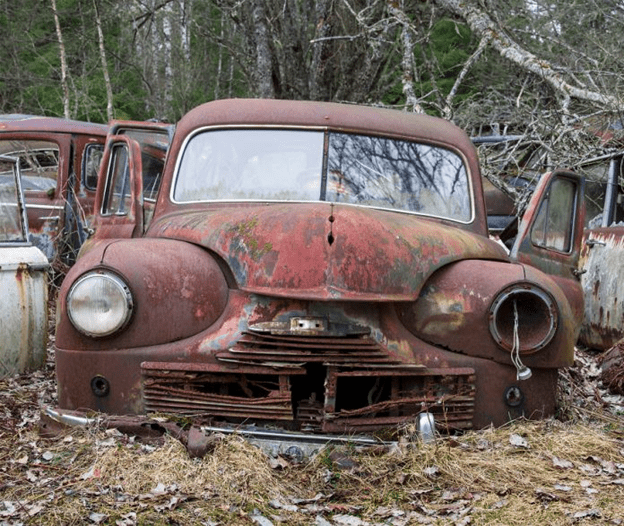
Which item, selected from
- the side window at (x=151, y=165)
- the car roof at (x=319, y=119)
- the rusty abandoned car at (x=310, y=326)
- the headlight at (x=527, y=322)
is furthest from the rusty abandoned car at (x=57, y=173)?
the headlight at (x=527, y=322)

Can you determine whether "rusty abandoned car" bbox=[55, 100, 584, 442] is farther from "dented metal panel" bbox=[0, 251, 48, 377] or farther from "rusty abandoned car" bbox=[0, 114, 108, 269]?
"rusty abandoned car" bbox=[0, 114, 108, 269]

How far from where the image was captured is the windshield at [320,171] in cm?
502

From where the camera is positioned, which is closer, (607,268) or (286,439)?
(286,439)

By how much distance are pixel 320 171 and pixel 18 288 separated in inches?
80.7

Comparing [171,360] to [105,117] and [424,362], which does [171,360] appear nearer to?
[424,362]

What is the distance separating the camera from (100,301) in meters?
4.02

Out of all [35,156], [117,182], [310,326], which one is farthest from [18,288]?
[35,156]

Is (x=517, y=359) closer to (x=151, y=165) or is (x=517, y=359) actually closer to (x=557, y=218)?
(x=557, y=218)

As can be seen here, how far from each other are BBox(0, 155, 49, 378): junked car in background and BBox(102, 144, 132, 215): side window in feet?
1.90

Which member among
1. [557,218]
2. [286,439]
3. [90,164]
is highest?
[90,164]

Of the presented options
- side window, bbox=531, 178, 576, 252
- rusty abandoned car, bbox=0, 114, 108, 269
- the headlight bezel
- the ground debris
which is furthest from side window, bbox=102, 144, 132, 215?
rusty abandoned car, bbox=0, 114, 108, 269

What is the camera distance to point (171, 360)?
4.03 metres

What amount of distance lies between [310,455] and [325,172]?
1.81 m

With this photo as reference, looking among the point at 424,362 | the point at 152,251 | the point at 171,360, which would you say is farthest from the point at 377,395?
the point at 152,251
